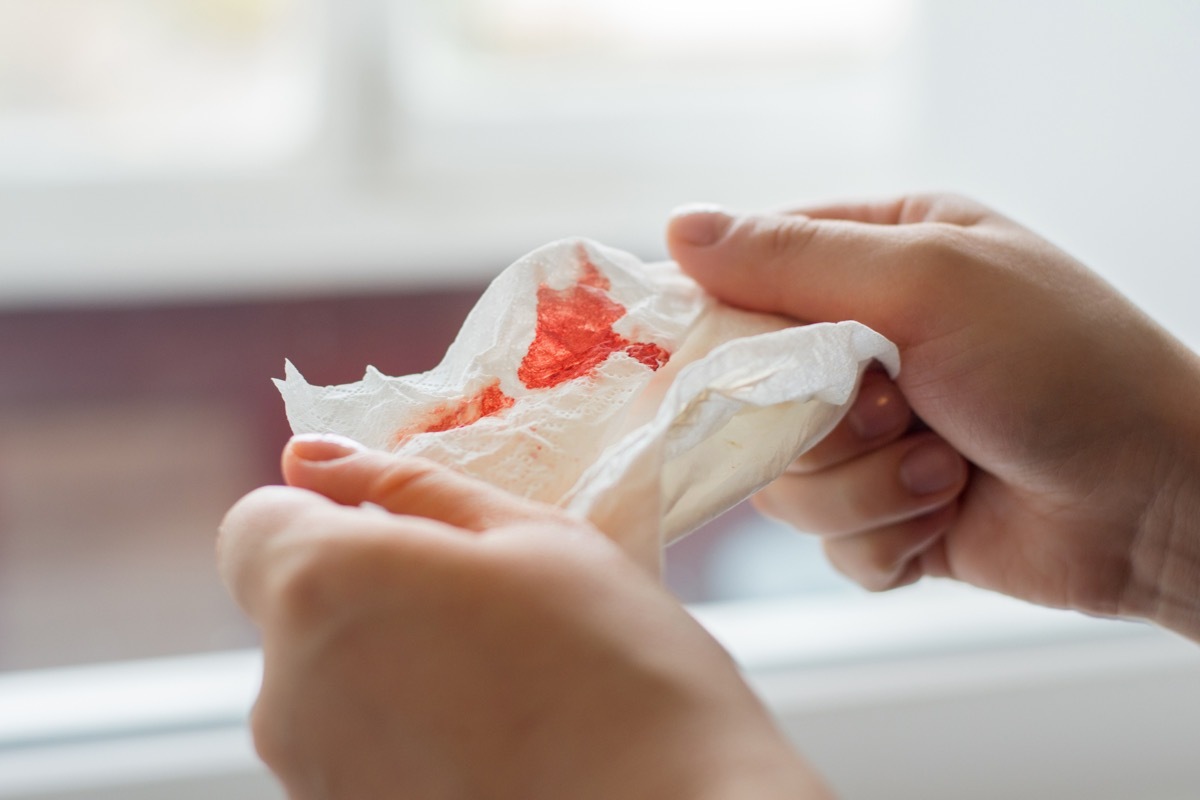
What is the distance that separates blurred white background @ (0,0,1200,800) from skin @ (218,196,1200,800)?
1.19ft

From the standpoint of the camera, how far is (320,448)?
0.28 metres

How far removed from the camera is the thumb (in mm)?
423

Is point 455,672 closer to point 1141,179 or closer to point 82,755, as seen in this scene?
point 82,755

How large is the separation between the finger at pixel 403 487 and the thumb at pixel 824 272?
19cm

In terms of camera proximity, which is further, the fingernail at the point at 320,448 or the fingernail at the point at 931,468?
the fingernail at the point at 931,468

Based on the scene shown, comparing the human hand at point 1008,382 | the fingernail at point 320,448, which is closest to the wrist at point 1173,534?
the human hand at point 1008,382

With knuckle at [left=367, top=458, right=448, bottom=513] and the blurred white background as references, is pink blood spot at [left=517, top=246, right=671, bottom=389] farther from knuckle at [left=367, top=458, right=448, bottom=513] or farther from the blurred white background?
the blurred white background

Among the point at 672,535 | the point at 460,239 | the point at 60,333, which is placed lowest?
the point at 60,333

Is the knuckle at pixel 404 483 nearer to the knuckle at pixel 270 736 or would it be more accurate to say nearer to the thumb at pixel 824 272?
the knuckle at pixel 270 736

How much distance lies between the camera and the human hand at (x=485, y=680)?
8.6 inches

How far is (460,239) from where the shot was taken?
1053 mm

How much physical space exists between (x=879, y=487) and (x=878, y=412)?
2.0 inches

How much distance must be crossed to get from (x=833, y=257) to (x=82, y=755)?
555mm

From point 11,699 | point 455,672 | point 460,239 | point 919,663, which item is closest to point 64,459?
point 11,699
